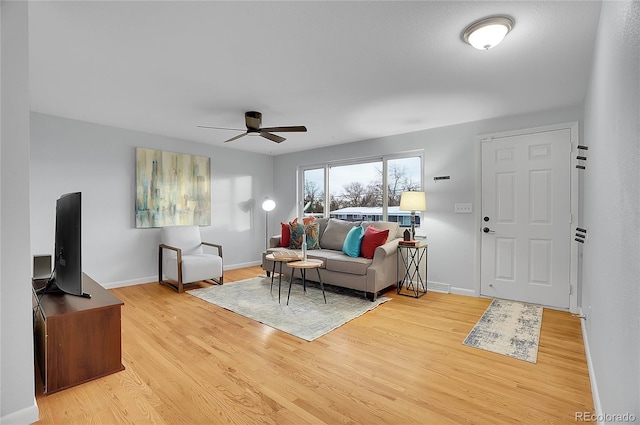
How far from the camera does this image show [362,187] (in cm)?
533

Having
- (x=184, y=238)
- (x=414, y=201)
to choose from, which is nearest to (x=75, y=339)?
(x=184, y=238)

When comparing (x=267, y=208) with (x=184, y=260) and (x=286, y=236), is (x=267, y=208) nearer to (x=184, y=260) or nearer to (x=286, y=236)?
(x=286, y=236)

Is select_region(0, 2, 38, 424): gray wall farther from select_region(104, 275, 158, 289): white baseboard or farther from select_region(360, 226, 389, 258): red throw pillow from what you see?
select_region(360, 226, 389, 258): red throw pillow

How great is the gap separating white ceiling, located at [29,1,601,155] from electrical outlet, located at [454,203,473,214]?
113 cm

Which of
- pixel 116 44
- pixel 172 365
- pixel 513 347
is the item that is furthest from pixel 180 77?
pixel 513 347

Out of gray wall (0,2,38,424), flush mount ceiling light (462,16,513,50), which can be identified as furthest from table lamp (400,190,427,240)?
gray wall (0,2,38,424)

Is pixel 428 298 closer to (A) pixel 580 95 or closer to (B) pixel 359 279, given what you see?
(B) pixel 359 279

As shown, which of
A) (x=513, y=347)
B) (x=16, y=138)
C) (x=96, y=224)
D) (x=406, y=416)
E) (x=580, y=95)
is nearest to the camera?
(x=16, y=138)

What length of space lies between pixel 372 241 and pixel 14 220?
133 inches

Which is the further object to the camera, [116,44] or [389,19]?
[116,44]

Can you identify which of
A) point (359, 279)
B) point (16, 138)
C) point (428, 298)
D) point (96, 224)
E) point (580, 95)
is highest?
point (580, 95)

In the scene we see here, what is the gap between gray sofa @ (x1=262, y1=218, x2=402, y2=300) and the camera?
378 cm

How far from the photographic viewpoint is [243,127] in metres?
4.31

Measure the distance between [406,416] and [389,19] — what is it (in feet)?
7.67
